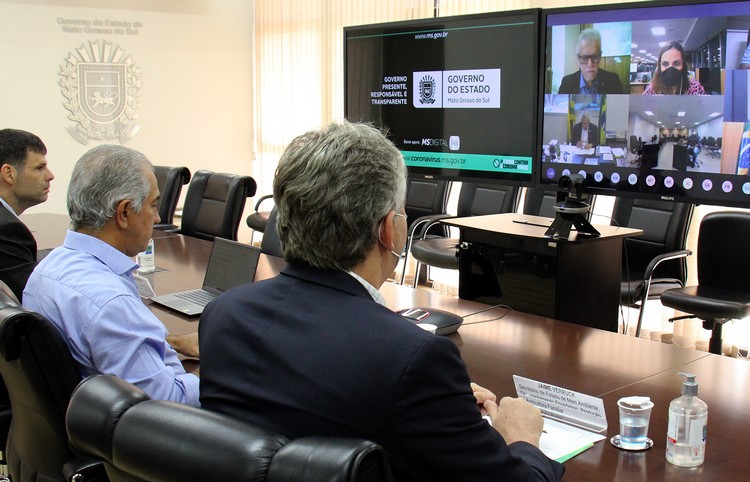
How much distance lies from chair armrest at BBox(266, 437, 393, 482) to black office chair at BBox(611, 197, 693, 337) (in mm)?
3308

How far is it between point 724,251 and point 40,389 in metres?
3.32

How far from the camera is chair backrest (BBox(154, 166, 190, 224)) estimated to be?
5.32 meters

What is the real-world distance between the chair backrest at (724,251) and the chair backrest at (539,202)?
1.10m

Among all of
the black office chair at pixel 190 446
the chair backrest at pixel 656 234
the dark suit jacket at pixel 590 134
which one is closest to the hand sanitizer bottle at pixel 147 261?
the dark suit jacket at pixel 590 134

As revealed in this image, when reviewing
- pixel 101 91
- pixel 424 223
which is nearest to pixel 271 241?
pixel 424 223

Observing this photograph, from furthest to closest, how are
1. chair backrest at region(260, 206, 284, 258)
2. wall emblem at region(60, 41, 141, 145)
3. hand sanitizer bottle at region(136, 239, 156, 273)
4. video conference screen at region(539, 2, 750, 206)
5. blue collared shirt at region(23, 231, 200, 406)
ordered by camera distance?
wall emblem at region(60, 41, 141, 145)
chair backrest at region(260, 206, 284, 258)
hand sanitizer bottle at region(136, 239, 156, 273)
video conference screen at region(539, 2, 750, 206)
blue collared shirt at region(23, 231, 200, 406)

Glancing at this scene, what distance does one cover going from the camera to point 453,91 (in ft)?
11.4

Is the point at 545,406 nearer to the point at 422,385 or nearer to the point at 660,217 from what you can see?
the point at 422,385

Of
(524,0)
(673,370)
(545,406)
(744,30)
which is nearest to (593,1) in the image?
(524,0)

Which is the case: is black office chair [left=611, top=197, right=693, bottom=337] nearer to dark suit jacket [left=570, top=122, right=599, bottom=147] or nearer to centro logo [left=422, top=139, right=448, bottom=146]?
dark suit jacket [left=570, top=122, right=599, bottom=147]

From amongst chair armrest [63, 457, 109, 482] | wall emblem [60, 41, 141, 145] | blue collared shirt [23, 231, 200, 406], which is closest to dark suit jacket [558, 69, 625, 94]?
blue collared shirt [23, 231, 200, 406]

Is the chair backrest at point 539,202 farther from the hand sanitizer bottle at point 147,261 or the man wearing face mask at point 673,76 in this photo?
the hand sanitizer bottle at point 147,261

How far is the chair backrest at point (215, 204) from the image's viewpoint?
452 cm

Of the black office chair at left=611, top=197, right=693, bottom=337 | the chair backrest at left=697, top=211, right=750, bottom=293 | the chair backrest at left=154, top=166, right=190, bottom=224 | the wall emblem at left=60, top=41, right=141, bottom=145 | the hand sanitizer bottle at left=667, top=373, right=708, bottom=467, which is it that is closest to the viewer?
the hand sanitizer bottle at left=667, top=373, right=708, bottom=467
